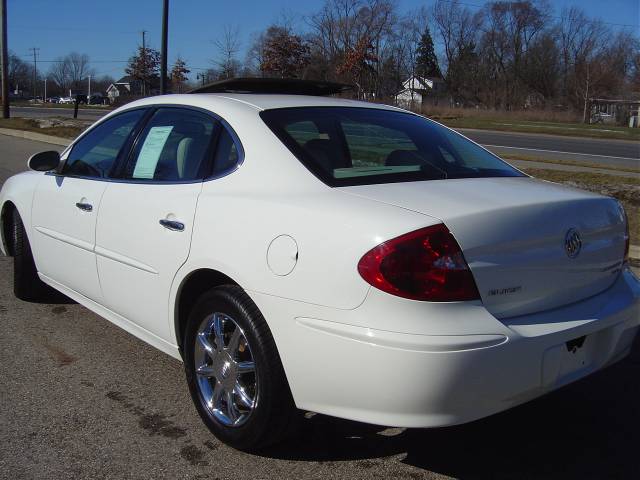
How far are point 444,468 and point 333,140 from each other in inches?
65.6

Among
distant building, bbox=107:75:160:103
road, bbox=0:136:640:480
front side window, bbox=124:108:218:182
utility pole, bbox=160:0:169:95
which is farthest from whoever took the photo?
distant building, bbox=107:75:160:103

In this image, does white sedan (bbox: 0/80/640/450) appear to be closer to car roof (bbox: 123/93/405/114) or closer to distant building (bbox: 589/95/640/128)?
car roof (bbox: 123/93/405/114)

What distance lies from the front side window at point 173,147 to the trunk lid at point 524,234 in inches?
38.3

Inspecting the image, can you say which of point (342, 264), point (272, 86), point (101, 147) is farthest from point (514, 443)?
point (101, 147)

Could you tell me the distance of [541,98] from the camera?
2677 inches

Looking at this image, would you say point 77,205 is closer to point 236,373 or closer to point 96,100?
point 236,373

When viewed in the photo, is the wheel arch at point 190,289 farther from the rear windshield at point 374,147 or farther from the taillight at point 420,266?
the taillight at point 420,266

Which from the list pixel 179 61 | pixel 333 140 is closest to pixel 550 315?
pixel 333 140

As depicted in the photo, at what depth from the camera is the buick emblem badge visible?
277 cm

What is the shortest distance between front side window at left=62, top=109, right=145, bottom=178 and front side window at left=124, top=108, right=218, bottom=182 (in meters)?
0.23

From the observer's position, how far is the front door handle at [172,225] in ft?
10.4

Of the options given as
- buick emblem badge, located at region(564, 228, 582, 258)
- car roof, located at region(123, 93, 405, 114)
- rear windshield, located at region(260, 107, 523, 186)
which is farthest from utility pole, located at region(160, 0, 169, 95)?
buick emblem badge, located at region(564, 228, 582, 258)

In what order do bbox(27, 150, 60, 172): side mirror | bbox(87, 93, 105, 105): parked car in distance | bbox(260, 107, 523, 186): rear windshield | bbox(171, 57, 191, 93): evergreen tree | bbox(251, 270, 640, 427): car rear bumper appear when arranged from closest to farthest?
bbox(251, 270, 640, 427): car rear bumper → bbox(260, 107, 523, 186): rear windshield → bbox(27, 150, 60, 172): side mirror → bbox(171, 57, 191, 93): evergreen tree → bbox(87, 93, 105, 105): parked car in distance

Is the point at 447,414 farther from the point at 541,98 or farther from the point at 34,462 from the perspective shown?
the point at 541,98
